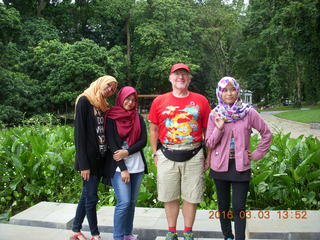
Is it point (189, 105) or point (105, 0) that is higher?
point (105, 0)

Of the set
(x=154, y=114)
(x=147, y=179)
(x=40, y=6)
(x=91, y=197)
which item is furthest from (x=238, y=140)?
(x=40, y=6)

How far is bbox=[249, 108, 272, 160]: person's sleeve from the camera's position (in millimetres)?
2830

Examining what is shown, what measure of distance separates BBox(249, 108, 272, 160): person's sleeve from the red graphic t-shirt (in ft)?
1.36

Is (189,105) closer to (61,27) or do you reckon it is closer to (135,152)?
(135,152)

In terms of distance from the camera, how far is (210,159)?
9.90 feet

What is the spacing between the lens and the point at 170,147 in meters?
3.01

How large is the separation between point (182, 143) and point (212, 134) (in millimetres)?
284

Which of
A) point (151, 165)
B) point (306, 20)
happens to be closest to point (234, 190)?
point (151, 165)

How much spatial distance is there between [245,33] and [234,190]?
123 ft

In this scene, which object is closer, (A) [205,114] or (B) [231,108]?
(B) [231,108]

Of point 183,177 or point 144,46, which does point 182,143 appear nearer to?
point 183,177

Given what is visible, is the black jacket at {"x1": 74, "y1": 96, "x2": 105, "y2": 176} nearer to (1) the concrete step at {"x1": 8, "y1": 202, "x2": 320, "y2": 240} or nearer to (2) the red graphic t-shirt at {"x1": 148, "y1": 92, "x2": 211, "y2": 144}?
(2) the red graphic t-shirt at {"x1": 148, "y1": 92, "x2": 211, "y2": 144}

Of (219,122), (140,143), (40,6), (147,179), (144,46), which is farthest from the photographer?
(144,46)

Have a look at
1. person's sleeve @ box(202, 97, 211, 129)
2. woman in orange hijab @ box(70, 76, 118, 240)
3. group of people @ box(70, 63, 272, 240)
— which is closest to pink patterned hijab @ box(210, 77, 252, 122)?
group of people @ box(70, 63, 272, 240)
